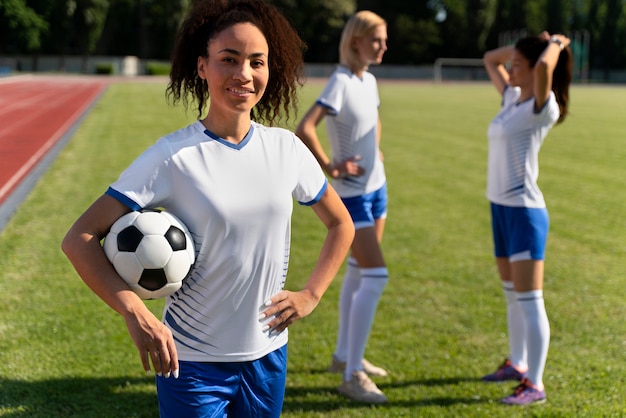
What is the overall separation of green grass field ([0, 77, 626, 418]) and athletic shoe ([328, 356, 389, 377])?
0.26 ft

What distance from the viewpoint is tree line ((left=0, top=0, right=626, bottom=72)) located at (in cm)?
6575

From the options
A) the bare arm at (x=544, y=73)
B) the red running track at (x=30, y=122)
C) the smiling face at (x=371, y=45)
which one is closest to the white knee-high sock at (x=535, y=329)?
the bare arm at (x=544, y=73)

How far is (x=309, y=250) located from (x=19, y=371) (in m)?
3.84

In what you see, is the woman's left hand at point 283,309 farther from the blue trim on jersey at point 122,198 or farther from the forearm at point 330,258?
the blue trim on jersey at point 122,198

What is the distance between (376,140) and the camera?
15.3 ft

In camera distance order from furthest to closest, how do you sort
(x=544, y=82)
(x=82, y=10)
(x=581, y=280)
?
(x=82, y=10), (x=581, y=280), (x=544, y=82)


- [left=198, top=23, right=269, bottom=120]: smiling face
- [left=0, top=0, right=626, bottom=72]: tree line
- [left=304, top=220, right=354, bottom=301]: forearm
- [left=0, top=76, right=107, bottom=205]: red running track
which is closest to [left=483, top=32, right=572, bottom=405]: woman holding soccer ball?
[left=304, top=220, right=354, bottom=301]: forearm

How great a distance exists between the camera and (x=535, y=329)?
4273 mm

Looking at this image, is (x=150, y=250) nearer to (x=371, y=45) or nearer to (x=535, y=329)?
(x=371, y=45)

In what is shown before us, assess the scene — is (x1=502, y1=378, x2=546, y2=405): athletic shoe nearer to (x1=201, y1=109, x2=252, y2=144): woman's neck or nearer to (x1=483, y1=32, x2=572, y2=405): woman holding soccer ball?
(x1=483, y1=32, x2=572, y2=405): woman holding soccer ball

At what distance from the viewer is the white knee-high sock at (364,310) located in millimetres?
4445

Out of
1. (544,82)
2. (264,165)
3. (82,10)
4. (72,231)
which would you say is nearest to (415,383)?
(544,82)

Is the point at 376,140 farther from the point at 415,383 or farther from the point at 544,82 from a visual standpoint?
the point at 415,383

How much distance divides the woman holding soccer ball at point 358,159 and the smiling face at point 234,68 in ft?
7.06
